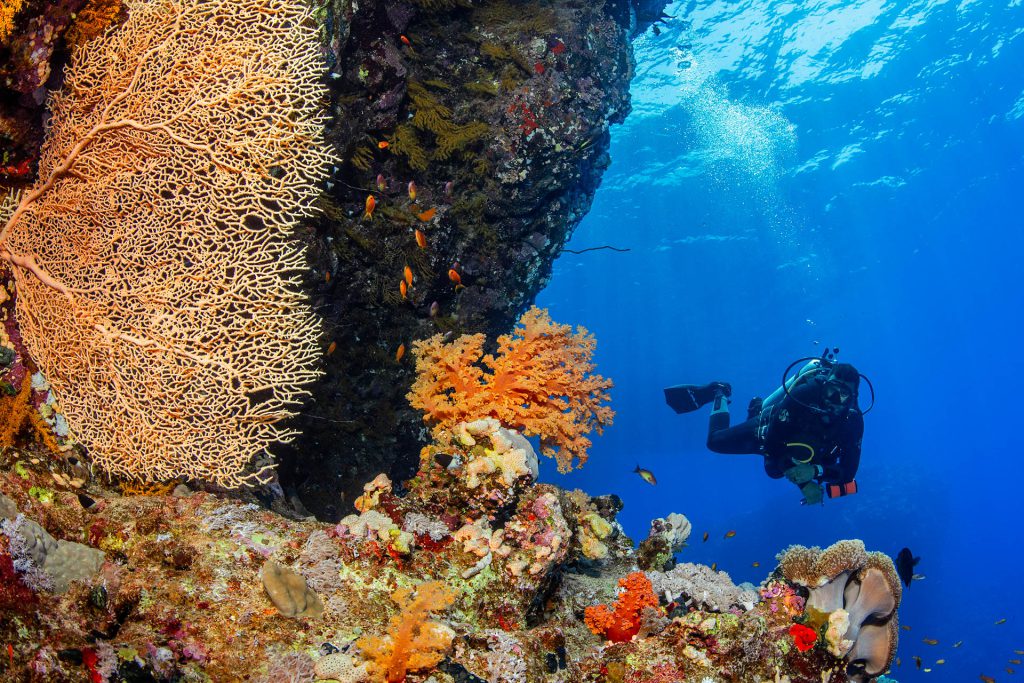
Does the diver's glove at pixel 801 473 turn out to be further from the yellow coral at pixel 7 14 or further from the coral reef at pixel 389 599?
the yellow coral at pixel 7 14

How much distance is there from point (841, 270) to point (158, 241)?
65.2 metres

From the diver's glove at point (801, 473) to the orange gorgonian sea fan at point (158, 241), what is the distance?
308 inches

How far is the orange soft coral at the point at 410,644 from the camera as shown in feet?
7.38

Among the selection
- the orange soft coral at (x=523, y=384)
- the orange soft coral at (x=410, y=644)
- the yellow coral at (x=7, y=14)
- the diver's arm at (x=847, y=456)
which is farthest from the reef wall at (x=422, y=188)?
the diver's arm at (x=847, y=456)

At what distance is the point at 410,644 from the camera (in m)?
2.29

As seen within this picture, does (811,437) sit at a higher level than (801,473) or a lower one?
higher

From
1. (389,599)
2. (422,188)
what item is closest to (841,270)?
(422,188)

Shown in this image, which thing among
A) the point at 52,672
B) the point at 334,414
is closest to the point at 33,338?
the point at 52,672

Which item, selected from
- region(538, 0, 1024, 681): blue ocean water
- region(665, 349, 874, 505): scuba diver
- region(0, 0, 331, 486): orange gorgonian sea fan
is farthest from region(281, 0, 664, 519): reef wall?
region(538, 0, 1024, 681): blue ocean water

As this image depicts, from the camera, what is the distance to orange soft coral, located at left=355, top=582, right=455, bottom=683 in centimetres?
225

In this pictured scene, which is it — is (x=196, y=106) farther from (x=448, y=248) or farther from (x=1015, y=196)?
(x=1015, y=196)

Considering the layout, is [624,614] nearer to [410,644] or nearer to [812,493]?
[410,644]

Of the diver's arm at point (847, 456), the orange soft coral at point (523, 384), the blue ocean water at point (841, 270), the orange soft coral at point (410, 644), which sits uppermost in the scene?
the blue ocean water at point (841, 270)

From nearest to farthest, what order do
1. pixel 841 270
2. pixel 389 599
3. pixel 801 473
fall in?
1. pixel 389 599
2. pixel 801 473
3. pixel 841 270
